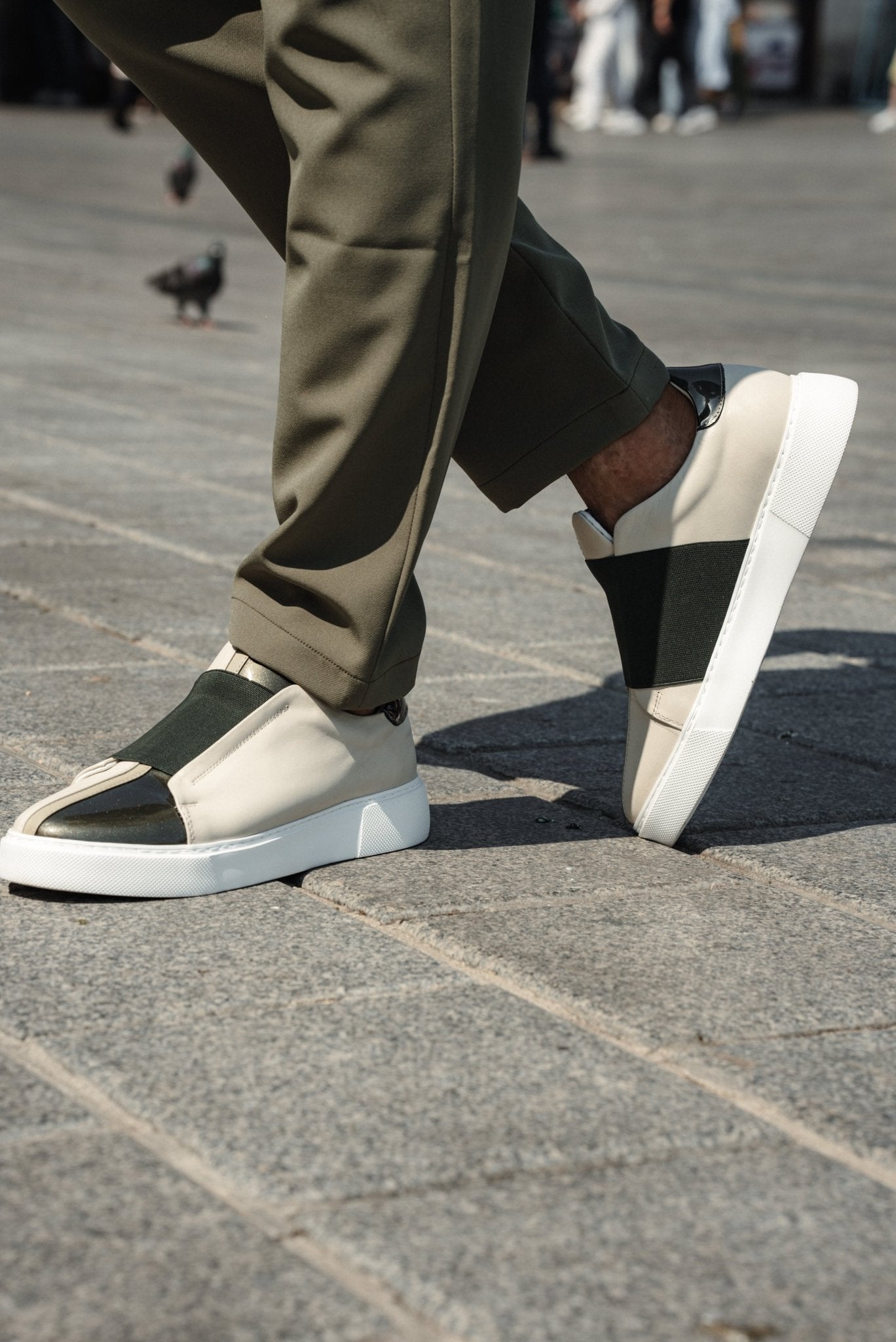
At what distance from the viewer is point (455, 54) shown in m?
1.88

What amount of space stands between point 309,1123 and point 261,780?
2.19ft

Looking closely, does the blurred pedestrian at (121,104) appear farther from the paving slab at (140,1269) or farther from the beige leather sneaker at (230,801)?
the paving slab at (140,1269)

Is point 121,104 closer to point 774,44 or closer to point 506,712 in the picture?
point 774,44

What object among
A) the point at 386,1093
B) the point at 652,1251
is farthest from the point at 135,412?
the point at 652,1251

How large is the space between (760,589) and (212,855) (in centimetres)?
74

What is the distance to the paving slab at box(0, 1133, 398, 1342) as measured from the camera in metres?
1.17

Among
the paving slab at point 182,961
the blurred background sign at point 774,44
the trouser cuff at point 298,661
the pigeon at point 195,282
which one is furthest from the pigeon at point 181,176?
the blurred background sign at point 774,44

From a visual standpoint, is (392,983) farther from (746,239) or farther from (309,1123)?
(746,239)

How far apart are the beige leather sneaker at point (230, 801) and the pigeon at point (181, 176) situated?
1197cm

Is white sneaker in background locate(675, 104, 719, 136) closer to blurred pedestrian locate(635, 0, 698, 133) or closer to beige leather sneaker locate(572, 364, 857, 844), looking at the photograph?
blurred pedestrian locate(635, 0, 698, 133)

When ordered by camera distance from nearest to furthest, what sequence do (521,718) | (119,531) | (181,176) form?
(521,718)
(119,531)
(181,176)

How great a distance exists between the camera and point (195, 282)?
8273 mm

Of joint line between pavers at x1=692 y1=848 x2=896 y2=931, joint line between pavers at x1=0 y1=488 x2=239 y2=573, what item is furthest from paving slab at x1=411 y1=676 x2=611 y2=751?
joint line between pavers at x1=0 y1=488 x2=239 y2=573

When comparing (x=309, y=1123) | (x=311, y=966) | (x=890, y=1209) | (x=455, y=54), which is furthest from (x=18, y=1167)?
(x=455, y=54)
